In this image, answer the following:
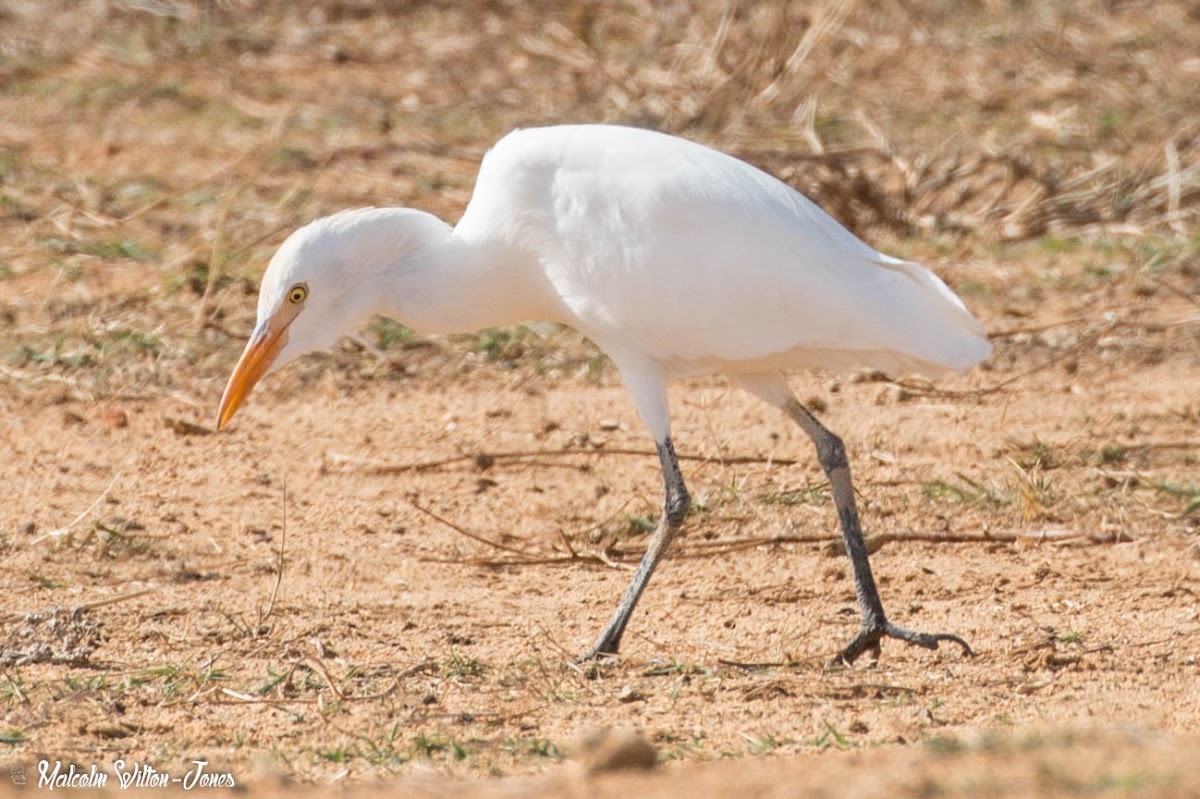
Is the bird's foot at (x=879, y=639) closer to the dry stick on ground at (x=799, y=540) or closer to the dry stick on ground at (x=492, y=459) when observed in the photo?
the dry stick on ground at (x=799, y=540)

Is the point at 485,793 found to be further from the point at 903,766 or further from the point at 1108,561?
the point at 1108,561

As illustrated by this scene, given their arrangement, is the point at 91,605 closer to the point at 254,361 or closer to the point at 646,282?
the point at 254,361

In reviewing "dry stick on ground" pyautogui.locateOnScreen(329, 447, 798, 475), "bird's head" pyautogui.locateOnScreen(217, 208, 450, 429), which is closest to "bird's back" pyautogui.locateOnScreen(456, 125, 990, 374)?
"bird's head" pyautogui.locateOnScreen(217, 208, 450, 429)

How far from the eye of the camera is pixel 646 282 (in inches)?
198

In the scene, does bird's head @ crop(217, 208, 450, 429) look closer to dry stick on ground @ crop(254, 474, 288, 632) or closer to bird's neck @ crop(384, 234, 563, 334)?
bird's neck @ crop(384, 234, 563, 334)

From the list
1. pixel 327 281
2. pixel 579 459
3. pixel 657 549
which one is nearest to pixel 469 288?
pixel 327 281

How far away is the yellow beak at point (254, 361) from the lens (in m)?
5.19

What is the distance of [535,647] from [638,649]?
320 millimetres

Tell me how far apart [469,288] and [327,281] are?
43 cm

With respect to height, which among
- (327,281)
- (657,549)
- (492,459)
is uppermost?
(327,281)

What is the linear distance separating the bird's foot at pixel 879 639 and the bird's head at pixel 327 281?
5.67 feet

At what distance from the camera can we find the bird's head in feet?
17.0

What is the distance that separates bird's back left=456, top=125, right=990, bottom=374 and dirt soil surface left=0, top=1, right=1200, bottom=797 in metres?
0.94

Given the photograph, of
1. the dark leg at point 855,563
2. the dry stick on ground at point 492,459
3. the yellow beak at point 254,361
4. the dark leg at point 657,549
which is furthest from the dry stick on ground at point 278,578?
the dark leg at point 855,563
